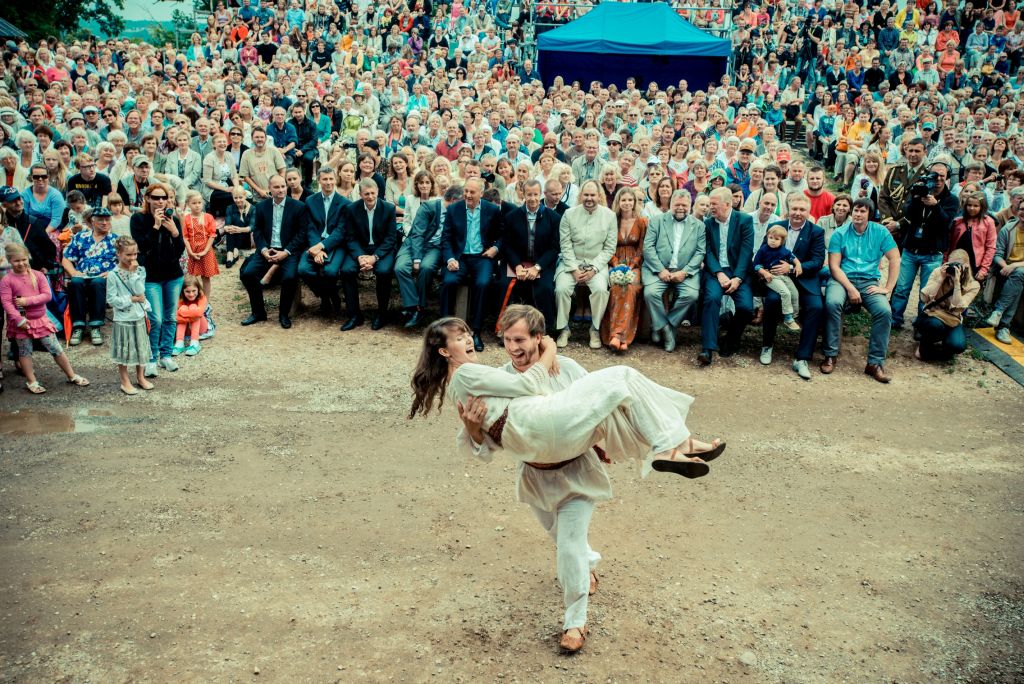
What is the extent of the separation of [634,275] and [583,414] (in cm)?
513

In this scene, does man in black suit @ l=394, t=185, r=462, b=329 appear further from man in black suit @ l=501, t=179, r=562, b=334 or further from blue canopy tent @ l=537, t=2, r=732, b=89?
blue canopy tent @ l=537, t=2, r=732, b=89

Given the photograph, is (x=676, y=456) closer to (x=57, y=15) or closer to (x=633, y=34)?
(x=633, y=34)

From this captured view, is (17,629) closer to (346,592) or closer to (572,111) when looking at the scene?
(346,592)

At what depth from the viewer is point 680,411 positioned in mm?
3639

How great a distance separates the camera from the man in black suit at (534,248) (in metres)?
8.65

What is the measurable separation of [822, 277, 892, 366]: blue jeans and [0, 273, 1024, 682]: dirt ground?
1.65 ft

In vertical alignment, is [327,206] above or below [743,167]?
below

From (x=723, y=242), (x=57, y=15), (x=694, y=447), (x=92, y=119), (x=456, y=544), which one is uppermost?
(x=57, y=15)

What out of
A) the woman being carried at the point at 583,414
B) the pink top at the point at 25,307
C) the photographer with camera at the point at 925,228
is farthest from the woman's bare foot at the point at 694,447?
A: the photographer with camera at the point at 925,228

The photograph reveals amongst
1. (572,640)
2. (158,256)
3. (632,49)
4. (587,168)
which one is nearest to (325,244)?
(158,256)

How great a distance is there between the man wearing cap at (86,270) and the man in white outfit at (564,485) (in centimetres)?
579

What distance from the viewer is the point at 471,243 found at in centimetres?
883

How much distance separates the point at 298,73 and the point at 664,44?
747 cm

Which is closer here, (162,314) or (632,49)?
(162,314)
